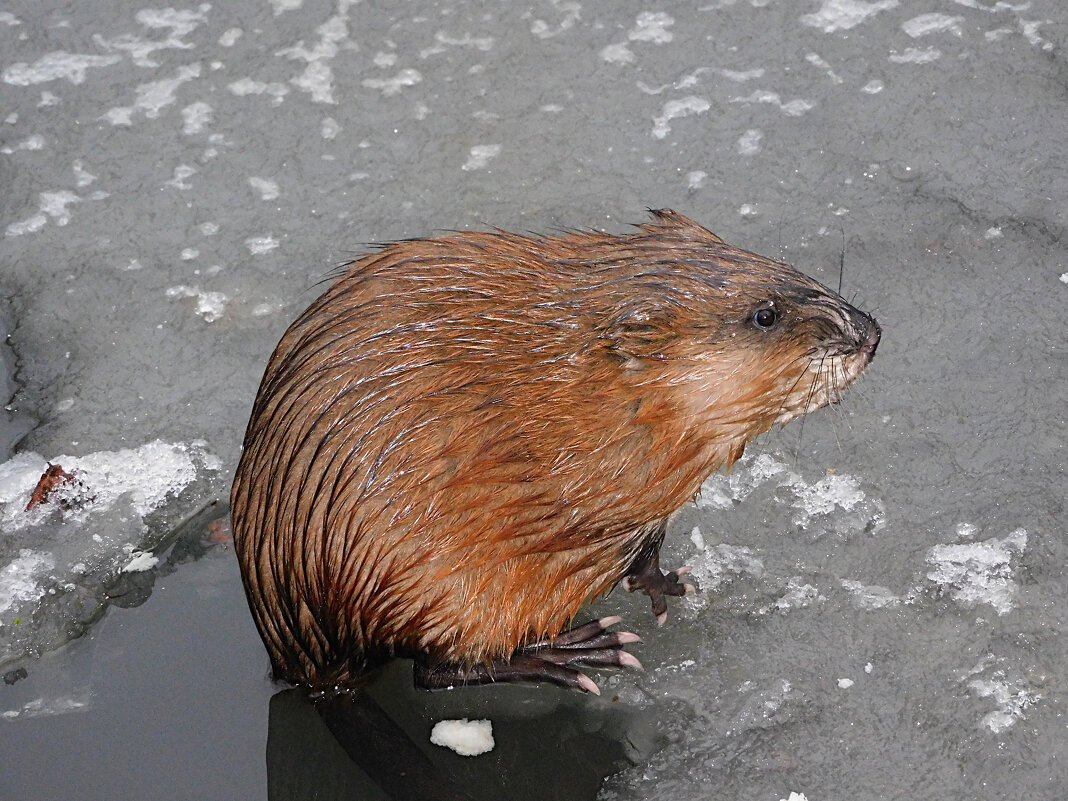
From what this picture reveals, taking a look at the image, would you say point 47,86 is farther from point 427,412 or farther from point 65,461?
point 427,412

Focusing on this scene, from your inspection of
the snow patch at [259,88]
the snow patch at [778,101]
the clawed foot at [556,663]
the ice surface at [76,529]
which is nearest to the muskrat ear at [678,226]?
the clawed foot at [556,663]

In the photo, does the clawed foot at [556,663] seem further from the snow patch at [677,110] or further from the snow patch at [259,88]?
the snow patch at [259,88]

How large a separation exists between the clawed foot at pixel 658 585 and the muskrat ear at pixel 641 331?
0.62 metres

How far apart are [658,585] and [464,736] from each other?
537mm

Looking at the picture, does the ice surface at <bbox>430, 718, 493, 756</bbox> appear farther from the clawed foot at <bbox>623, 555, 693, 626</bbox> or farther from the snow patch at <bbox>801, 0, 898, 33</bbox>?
the snow patch at <bbox>801, 0, 898, 33</bbox>

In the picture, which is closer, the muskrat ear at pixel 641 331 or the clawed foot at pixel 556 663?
the muskrat ear at pixel 641 331

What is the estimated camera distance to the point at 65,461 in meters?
3.10

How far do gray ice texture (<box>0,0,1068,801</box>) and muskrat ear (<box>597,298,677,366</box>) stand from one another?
771 millimetres

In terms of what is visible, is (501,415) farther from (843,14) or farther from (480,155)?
(843,14)

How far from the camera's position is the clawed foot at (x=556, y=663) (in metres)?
2.56

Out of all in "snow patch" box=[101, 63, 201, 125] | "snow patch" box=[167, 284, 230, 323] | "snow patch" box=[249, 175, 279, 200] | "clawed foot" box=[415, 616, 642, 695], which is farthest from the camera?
"snow patch" box=[101, 63, 201, 125]

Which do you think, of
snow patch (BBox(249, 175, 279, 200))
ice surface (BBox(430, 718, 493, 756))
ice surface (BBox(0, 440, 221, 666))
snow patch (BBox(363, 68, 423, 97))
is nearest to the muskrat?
ice surface (BBox(430, 718, 493, 756))

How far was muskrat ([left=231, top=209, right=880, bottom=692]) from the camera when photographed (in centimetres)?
230

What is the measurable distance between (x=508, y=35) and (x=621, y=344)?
233cm
